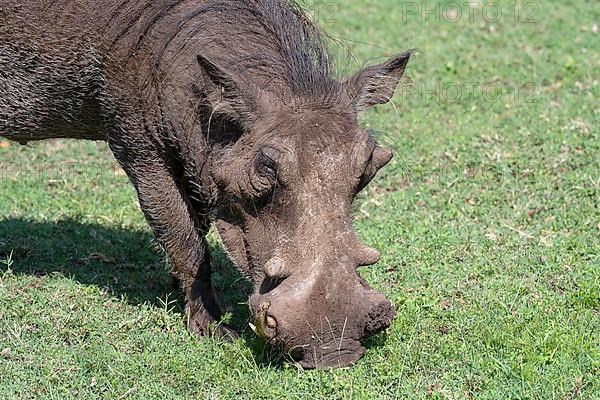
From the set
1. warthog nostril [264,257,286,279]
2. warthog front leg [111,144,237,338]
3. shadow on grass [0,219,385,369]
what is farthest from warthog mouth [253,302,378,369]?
shadow on grass [0,219,385,369]

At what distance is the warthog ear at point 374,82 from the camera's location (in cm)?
480

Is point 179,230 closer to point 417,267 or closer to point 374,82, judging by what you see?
point 374,82

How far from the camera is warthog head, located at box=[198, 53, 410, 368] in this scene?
4.29m

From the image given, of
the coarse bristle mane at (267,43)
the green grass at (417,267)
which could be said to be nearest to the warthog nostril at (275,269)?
the green grass at (417,267)

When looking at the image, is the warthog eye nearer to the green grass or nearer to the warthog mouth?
the warthog mouth

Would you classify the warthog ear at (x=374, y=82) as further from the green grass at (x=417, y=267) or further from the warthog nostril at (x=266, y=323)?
the warthog nostril at (x=266, y=323)

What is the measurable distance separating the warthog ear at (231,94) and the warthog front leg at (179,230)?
0.77 meters

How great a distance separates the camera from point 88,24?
17.0 ft

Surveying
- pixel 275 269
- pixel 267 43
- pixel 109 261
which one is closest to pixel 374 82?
pixel 267 43

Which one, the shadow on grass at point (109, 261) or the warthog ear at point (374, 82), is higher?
the warthog ear at point (374, 82)

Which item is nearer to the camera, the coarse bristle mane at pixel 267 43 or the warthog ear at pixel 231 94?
the warthog ear at pixel 231 94

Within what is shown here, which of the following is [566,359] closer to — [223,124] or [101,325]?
[223,124]

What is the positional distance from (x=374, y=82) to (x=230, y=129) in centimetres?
75

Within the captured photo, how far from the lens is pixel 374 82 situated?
4848 millimetres
